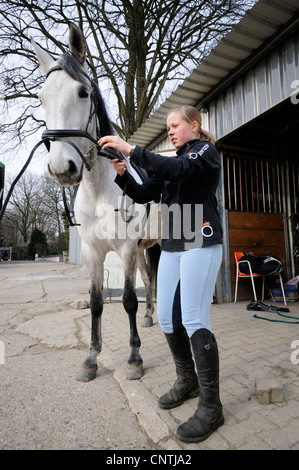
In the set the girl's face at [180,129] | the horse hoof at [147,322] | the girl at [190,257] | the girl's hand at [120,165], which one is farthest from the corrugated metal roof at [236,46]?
the horse hoof at [147,322]

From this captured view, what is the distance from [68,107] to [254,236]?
467cm

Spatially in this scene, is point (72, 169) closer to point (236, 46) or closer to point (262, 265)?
point (236, 46)

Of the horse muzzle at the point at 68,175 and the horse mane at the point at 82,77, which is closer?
the horse muzzle at the point at 68,175

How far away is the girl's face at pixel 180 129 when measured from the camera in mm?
1602

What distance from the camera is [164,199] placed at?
1.67 metres

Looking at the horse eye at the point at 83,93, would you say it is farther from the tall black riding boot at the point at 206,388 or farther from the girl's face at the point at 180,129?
the tall black riding boot at the point at 206,388

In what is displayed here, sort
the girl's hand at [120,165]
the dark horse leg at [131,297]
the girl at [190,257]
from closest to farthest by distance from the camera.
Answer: the girl at [190,257] → the girl's hand at [120,165] → the dark horse leg at [131,297]

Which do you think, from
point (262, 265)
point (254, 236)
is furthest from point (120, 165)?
point (254, 236)

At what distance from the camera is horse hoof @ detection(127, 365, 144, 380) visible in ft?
6.81

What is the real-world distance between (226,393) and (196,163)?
155 cm

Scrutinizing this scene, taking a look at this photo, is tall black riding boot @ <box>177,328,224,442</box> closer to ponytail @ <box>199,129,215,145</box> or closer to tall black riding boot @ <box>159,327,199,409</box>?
tall black riding boot @ <box>159,327,199,409</box>

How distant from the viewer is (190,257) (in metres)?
1.45

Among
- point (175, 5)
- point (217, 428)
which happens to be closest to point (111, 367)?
point (217, 428)
